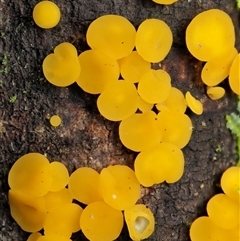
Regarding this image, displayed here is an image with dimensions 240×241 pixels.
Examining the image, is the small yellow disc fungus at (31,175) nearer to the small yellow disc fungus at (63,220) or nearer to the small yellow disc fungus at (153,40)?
the small yellow disc fungus at (63,220)

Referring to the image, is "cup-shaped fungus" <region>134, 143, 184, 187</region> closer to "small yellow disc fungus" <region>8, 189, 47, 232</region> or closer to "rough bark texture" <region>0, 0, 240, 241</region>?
"rough bark texture" <region>0, 0, 240, 241</region>

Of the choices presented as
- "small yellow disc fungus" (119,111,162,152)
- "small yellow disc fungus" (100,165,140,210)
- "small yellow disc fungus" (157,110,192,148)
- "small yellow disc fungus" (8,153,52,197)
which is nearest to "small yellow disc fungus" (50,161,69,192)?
"small yellow disc fungus" (8,153,52,197)

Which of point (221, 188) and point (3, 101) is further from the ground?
point (3, 101)

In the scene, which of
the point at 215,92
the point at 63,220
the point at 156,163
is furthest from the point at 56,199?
the point at 215,92

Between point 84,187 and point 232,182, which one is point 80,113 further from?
point 232,182

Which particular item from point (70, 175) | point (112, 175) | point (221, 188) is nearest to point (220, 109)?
point (221, 188)

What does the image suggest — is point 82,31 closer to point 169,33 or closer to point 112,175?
point 169,33

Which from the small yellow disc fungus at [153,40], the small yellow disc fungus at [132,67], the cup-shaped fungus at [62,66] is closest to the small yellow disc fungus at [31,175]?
the cup-shaped fungus at [62,66]
